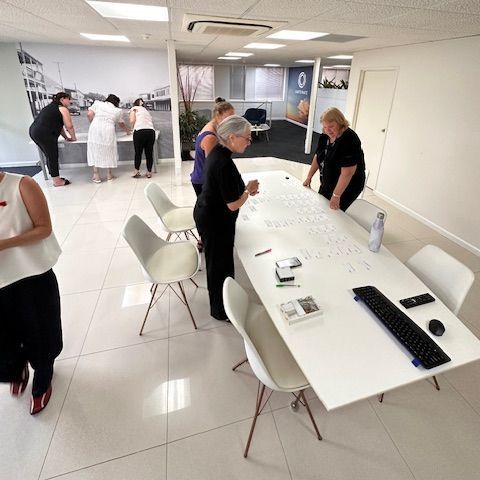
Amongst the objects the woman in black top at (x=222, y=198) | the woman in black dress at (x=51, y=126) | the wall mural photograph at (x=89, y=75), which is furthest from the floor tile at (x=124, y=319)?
the wall mural photograph at (x=89, y=75)

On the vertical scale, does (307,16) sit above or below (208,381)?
above

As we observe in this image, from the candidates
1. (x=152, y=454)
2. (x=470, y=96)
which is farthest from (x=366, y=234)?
(x=470, y=96)

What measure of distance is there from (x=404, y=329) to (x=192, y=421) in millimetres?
1292

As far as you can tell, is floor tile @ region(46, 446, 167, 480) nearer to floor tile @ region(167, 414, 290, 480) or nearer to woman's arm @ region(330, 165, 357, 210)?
floor tile @ region(167, 414, 290, 480)

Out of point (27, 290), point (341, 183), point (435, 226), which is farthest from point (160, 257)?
point (435, 226)

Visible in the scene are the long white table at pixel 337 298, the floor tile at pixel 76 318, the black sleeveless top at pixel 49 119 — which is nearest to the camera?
the long white table at pixel 337 298

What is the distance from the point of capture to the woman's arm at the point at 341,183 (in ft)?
8.67

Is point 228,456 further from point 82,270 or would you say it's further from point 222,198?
point 82,270

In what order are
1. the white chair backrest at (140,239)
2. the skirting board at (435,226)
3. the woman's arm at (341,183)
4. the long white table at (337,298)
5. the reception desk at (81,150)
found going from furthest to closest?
the reception desk at (81,150) → the skirting board at (435,226) → the woman's arm at (341,183) → the white chair backrest at (140,239) → the long white table at (337,298)

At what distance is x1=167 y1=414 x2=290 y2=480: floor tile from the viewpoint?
1549 mm

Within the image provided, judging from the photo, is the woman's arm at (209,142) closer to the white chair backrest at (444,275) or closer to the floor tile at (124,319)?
the floor tile at (124,319)

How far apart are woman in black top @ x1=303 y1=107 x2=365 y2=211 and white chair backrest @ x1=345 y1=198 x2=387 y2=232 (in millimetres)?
153

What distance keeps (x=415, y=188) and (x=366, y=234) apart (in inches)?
112

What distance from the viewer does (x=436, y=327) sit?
1404 millimetres
